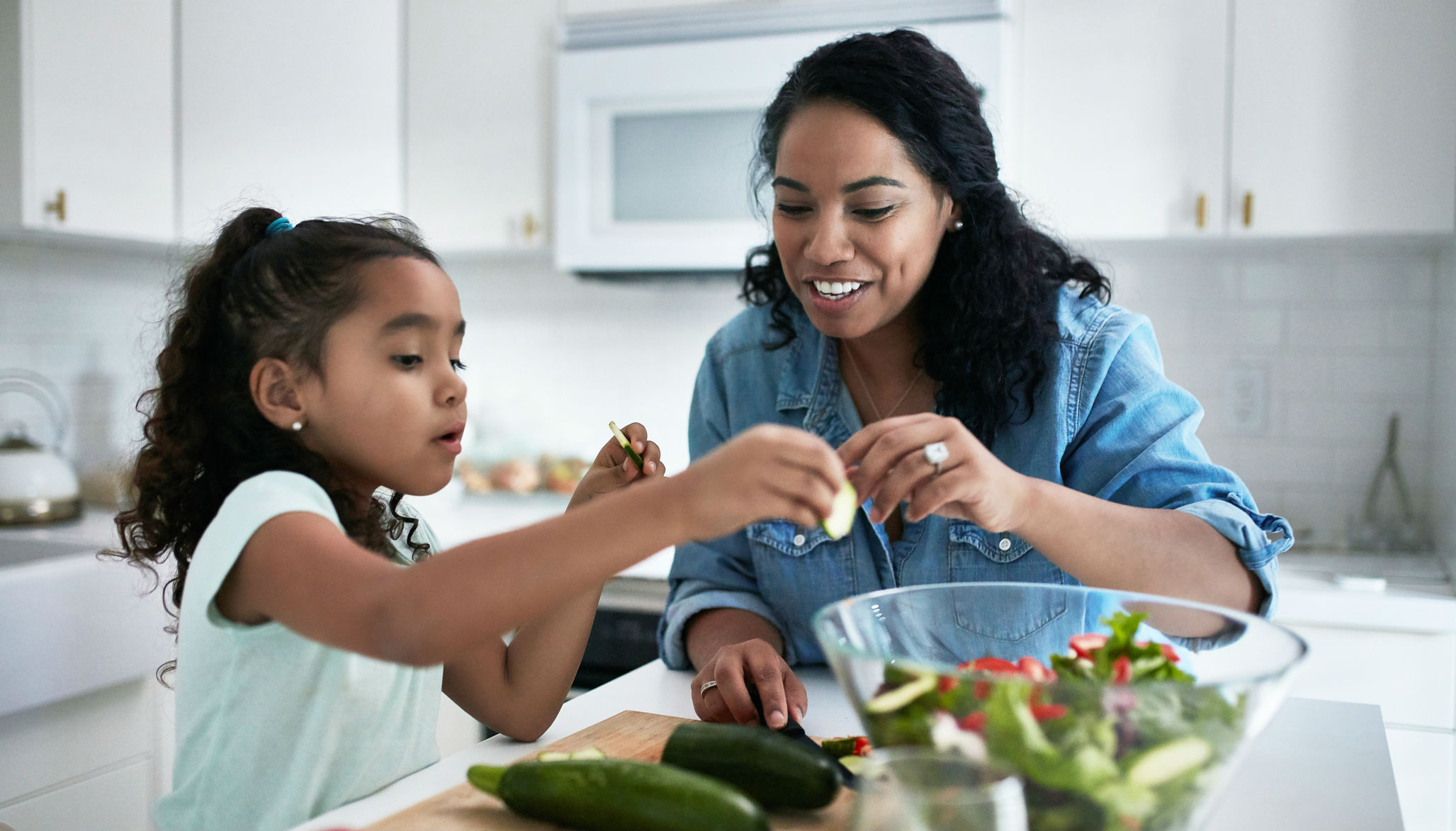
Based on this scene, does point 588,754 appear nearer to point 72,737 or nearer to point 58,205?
point 72,737

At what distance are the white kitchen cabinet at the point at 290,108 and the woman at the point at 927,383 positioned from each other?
148 cm

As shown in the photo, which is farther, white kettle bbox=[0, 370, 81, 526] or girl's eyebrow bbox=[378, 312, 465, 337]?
white kettle bbox=[0, 370, 81, 526]

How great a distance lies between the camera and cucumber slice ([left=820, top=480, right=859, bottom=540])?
0.76 meters

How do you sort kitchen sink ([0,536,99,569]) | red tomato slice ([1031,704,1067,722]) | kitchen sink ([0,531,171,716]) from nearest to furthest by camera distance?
1. red tomato slice ([1031,704,1067,722])
2. kitchen sink ([0,531,171,716])
3. kitchen sink ([0,536,99,569])

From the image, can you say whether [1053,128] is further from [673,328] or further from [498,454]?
[498,454]

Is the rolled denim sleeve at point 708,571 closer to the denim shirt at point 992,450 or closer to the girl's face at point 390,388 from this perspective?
the denim shirt at point 992,450

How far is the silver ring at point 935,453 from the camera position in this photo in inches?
35.4

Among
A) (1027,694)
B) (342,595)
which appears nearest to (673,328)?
(342,595)

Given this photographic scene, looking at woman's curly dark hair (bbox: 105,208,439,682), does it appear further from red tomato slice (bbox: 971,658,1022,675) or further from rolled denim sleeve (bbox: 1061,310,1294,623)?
rolled denim sleeve (bbox: 1061,310,1294,623)

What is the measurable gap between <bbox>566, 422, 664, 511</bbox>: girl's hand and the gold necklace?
40 centimetres

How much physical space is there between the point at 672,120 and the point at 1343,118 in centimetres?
147

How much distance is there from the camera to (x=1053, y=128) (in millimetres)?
2438

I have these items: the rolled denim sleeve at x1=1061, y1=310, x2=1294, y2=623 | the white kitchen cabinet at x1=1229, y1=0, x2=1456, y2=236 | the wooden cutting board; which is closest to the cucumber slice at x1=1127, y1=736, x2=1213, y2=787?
the wooden cutting board

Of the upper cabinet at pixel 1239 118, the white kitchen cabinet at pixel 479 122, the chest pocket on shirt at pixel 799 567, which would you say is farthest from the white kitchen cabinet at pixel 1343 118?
the white kitchen cabinet at pixel 479 122
